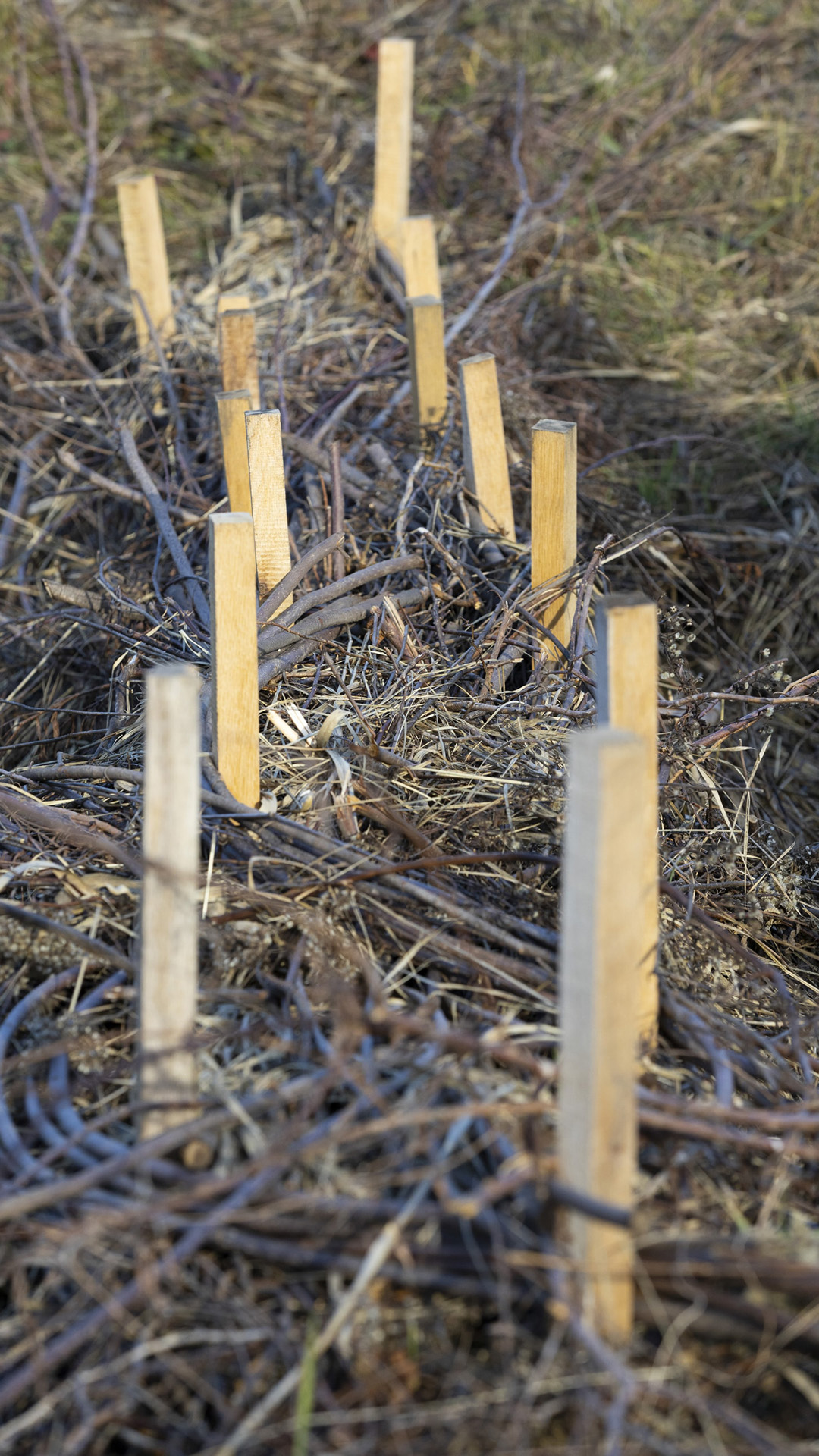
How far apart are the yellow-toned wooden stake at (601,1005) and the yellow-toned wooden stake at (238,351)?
1908 millimetres

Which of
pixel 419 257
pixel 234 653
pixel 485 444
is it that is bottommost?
pixel 234 653

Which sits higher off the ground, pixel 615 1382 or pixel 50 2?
pixel 50 2

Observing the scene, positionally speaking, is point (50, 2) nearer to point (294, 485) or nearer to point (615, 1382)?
point (294, 485)

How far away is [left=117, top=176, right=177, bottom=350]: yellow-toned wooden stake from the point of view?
367 cm

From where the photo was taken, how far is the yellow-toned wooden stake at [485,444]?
2592 millimetres

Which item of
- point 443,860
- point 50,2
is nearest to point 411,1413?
point 443,860

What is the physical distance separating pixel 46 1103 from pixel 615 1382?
77 centimetres

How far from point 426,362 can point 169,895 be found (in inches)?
80.7

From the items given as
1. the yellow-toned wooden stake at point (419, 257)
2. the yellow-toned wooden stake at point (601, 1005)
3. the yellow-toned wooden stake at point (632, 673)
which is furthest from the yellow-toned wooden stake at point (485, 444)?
the yellow-toned wooden stake at point (601, 1005)

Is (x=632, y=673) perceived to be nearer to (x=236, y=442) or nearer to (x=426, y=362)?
(x=236, y=442)

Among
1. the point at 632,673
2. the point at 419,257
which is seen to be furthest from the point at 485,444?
the point at 632,673

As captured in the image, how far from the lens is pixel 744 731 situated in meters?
3.04

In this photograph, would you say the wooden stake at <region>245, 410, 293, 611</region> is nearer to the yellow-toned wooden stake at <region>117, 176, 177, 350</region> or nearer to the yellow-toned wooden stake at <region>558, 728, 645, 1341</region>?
the yellow-toned wooden stake at <region>558, 728, 645, 1341</region>

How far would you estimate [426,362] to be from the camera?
302 cm
